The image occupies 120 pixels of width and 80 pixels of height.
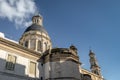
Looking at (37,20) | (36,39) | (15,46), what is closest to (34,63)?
(15,46)

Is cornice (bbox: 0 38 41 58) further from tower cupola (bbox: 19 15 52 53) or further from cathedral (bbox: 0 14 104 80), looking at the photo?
tower cupola (bbox: 19 15 52 53)

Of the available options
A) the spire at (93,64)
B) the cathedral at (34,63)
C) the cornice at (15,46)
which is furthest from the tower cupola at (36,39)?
the spire at (93,64)

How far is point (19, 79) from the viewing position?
23.3 m

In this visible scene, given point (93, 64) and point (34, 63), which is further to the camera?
point (93, 64)

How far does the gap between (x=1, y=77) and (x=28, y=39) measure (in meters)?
22.2

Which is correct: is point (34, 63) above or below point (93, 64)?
below

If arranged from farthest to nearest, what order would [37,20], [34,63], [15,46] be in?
[37,20] → [34,63] → [15,46]

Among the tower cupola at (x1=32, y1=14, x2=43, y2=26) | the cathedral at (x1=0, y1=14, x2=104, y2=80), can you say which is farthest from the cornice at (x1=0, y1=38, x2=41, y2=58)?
the tower cupola at (x1=32, y1=14, x2=43, y2=26)

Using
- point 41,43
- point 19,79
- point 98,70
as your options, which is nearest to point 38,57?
point 19,79

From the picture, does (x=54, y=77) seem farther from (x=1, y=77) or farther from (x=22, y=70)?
(x=1, y=77)

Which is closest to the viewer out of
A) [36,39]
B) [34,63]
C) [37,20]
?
[34,63]

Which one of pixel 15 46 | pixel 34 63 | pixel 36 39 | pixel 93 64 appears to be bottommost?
pixel 34 63

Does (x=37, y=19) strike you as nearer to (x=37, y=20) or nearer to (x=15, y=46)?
(x=37, y=20)

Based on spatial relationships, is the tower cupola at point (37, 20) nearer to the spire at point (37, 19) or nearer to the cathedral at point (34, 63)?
the spire at point (37, 19)
